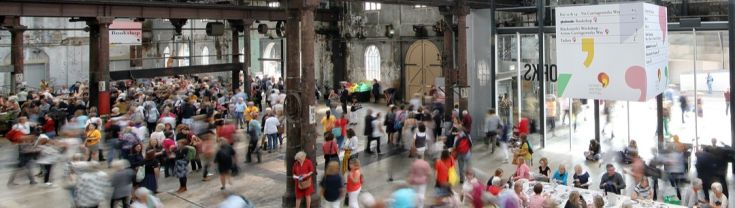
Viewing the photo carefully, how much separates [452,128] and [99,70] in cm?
1101

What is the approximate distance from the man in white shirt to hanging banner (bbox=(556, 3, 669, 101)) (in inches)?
293

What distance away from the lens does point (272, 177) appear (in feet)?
45.0

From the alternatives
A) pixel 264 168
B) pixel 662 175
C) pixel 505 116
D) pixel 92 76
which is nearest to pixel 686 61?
pixel 662 175

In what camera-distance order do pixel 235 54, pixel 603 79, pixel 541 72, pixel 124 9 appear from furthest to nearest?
1. pixel 235 54
2. pixel 124 9
3. pixel 541 72
4. pixel 603 79

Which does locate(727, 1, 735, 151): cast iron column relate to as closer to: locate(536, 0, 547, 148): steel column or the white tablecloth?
locate(536, 0, 547, 148): steel column

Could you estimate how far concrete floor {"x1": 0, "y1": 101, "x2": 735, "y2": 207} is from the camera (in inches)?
465

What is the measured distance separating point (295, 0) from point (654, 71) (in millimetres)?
7263

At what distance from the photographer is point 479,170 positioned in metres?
14.3

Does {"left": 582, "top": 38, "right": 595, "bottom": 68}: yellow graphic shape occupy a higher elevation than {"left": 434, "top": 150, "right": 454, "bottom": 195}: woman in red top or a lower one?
higher

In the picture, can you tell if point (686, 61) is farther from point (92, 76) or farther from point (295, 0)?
point (92, 76)

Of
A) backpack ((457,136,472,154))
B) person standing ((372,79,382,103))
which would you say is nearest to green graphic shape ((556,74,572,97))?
backpack ((457,136,472,154))

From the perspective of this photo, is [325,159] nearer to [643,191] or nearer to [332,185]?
[332,185]

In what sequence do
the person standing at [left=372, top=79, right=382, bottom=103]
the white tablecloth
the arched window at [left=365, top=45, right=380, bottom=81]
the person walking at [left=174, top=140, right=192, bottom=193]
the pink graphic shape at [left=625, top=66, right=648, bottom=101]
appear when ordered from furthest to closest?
the arched window at [left=365, top=45, right=380, bottom=81] < the person standing at [left=372, top=79, right=382, bottom=103] < the person walking at [left=174, top=140, right=192, bottom=193] < the pink graphic shape at [left=625, top=66, right=648, bottom=101] < the white tablecloth

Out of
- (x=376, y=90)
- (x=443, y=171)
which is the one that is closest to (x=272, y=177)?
(x=443, y=171)
